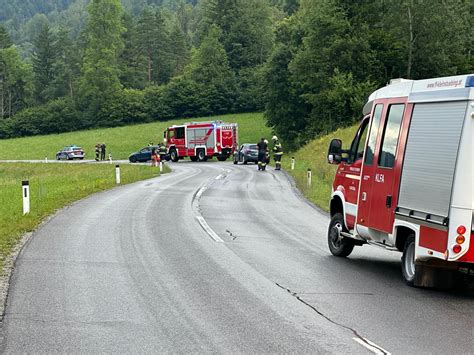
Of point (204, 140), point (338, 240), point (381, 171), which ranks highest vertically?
point (381, 171)

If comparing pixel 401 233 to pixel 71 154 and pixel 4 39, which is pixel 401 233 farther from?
pixel 4 39

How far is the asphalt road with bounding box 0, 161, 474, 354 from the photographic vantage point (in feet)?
21.4

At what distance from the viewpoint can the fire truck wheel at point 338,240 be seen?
11.8 metres

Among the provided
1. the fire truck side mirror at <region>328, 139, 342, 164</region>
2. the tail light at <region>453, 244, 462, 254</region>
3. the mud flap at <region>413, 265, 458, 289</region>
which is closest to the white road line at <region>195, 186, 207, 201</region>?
the fire truck side mirror at <region>328, 139, 342, 164</region>

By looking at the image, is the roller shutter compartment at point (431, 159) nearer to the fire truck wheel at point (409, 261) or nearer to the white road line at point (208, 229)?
the fire truck wheel at point (409, 261)

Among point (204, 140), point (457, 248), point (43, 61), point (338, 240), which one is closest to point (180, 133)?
point (204, 140)

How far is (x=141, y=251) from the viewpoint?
1209 cm

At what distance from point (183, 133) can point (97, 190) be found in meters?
30.5

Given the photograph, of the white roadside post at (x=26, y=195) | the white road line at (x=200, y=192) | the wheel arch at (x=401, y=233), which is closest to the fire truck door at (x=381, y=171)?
the wheel arch at (x=401, y=233)

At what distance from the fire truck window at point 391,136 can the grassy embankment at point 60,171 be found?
244 inches

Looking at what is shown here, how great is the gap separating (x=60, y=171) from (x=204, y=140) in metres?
13.6

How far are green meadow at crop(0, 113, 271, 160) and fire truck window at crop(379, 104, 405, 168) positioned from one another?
65.7 m

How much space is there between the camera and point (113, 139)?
88.3 metres

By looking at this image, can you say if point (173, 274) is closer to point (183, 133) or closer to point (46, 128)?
point (183, 133)
